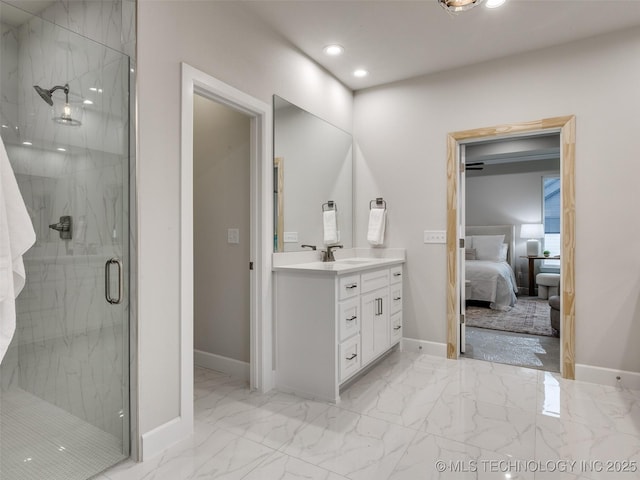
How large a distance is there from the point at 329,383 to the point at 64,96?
230cm

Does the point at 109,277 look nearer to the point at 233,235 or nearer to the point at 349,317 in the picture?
the point at 233,235

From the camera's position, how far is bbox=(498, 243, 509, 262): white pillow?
6657 millimetres

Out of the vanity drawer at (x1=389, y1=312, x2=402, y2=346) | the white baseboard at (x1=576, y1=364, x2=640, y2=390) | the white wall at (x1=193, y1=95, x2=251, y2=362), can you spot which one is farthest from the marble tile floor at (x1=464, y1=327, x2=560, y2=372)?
the white wall at (x1=193, y1=95, x2=251, y2=362)

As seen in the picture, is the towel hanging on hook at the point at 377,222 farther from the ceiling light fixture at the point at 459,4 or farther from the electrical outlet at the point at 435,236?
the ceiling light fixture at the point at 459,4

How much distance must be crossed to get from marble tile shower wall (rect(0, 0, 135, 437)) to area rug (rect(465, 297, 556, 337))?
13.3 feet

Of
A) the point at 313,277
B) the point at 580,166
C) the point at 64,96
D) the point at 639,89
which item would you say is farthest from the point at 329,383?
the point at 639,89

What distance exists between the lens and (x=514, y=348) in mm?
3592

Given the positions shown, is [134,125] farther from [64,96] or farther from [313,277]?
[313,277]

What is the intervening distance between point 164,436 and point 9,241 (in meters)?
1.19

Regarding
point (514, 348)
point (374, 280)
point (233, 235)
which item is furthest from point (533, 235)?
point (233, 235)

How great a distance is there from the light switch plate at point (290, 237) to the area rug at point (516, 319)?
284cm

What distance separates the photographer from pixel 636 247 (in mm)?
2652

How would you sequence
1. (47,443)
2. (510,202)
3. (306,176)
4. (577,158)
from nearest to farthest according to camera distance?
1. (47,443)
2. (577,158)
3. (306,176)
4. (510,202)

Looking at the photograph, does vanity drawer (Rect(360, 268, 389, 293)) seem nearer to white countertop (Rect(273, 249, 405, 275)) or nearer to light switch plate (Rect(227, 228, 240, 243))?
white countertop (Rect(273, 249, 405, 275))
